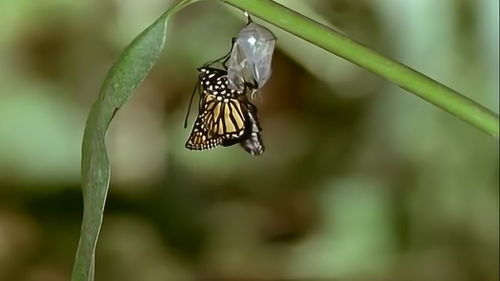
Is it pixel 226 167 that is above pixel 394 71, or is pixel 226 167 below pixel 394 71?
above

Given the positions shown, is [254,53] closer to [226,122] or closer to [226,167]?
[226,122]

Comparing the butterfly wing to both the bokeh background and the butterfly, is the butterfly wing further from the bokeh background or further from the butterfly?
the bokeh background

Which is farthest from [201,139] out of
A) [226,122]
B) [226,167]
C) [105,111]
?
[226,167]

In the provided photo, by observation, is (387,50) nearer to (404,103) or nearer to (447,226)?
(404,103)

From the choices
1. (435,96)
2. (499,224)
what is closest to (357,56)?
(435,96)

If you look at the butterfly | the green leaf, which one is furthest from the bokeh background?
the green leaf

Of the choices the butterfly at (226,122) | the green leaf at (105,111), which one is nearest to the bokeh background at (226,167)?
the butterfly at (226,122)
